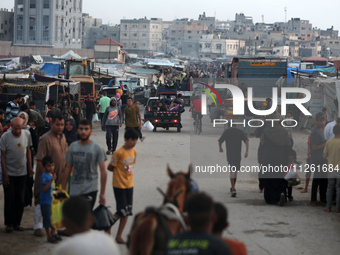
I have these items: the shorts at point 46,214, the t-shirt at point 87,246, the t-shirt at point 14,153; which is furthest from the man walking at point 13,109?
the t-shirt at point 87,246

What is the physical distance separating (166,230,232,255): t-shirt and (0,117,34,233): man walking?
5376mm

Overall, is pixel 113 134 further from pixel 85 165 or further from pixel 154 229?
pixel 154 229

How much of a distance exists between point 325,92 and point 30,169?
46.1 feet

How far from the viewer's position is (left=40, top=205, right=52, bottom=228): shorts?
8.35 meters

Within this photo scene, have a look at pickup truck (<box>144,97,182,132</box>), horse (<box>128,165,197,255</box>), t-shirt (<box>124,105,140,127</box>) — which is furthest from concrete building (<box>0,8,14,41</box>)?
horse (<box>128,165,197,255</box>)

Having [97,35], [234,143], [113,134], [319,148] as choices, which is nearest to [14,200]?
[234,143]

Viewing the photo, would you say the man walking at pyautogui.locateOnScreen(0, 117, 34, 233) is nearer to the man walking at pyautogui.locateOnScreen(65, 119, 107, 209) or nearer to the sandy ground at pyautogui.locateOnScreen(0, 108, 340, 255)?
the sandy ground at pyautogui.locateOnScreen(0, 108, 340, 255)

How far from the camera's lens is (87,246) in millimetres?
4031

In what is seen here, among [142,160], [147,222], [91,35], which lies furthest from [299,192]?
[91,35]

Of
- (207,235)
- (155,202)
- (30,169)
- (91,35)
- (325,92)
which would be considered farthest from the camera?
(91,35)

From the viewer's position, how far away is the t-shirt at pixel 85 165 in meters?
7.83

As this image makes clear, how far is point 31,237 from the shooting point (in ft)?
28.4

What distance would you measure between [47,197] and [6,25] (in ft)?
402

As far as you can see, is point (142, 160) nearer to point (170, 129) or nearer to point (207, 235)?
point (170, 129)
